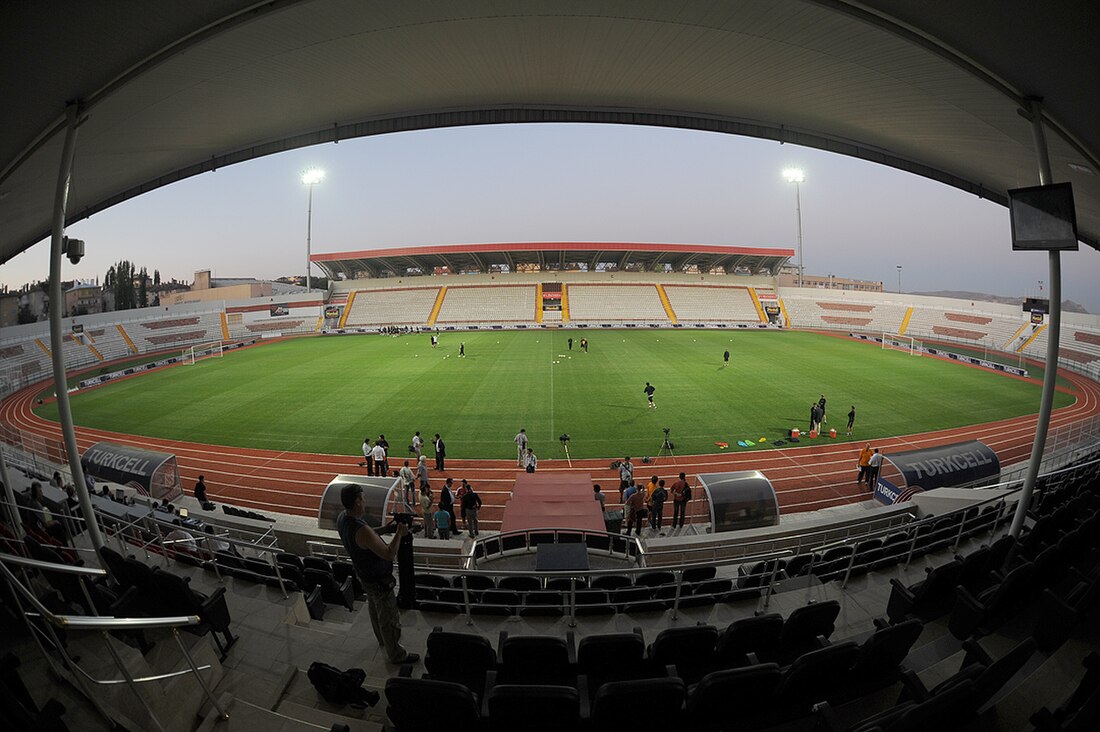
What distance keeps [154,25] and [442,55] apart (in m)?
3.72

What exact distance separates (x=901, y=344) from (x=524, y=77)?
154 ft

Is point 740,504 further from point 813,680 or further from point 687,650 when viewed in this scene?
point 813,680

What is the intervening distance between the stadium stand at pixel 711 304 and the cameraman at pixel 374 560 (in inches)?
2271

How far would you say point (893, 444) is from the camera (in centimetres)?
1562

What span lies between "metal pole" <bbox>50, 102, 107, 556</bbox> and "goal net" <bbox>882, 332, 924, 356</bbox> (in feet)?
148

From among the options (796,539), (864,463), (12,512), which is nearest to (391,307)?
(864,463)

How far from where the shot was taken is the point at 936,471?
10508 millimetres

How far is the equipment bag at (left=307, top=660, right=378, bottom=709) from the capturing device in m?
3.18

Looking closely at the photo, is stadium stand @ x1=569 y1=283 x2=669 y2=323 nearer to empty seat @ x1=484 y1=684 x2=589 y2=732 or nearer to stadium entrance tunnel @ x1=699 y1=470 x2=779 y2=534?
stadium entrance tunnel @ x1=699 y1=470 x2=779 y2=534

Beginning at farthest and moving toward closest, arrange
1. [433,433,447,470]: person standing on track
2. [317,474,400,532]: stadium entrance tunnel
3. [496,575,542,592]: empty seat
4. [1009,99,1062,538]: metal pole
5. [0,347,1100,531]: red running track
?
[433,433,447,470]: person standing on track < [0,347,1100,531]: red running track < [317,474,400,532]: stadium entrance tunnel < [496,575,542,592]: empty seat < [1009,99,1062,538]: metal pole

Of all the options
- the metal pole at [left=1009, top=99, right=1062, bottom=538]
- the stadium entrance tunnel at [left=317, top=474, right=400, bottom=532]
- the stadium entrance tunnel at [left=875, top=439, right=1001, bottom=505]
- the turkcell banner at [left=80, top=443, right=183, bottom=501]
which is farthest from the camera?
the turkcell banner at [left=80, top=443, right=183, bottom=501]

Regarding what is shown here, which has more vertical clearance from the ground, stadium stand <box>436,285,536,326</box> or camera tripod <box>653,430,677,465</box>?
stadium stand <box>436,285,536,326</box>

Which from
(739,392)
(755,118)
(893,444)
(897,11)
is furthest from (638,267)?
(897,11)

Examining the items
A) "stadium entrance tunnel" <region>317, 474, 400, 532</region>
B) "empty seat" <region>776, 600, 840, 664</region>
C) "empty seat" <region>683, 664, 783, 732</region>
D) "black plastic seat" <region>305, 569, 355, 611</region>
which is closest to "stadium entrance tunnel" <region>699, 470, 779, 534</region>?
"empty seat" <region>776, 600, 840, 664</region>
